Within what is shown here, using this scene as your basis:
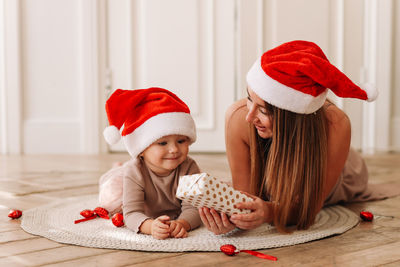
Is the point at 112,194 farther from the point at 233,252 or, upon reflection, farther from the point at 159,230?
the point at 233,252

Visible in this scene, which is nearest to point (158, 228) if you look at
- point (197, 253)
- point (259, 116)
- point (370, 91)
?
point (197, 253)

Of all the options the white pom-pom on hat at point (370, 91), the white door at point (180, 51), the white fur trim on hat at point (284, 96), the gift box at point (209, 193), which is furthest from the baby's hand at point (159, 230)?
the white door at point (180, 51)

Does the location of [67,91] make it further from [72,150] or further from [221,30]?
[221,30]

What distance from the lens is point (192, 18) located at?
10.0 ft

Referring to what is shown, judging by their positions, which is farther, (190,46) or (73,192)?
(190,46)

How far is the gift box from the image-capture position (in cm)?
105

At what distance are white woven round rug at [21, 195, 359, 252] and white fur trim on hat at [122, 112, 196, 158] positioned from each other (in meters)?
0.22

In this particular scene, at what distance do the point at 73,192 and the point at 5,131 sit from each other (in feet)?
4.63

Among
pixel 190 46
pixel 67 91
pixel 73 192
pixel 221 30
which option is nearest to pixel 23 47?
pixel 67 91

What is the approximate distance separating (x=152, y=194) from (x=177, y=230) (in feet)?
0.54

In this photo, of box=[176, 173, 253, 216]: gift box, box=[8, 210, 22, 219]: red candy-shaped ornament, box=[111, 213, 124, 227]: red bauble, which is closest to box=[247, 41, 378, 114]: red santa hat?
box=[176, 173, 253, 216]: gift box

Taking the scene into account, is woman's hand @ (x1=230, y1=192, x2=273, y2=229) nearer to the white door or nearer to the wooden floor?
the wooden floor

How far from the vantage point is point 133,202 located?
1.29 m

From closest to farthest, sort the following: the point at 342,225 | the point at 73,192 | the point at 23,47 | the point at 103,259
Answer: the point at 103,259 < the point at 342,225 < the point at 73,192 < the point at 23,47
